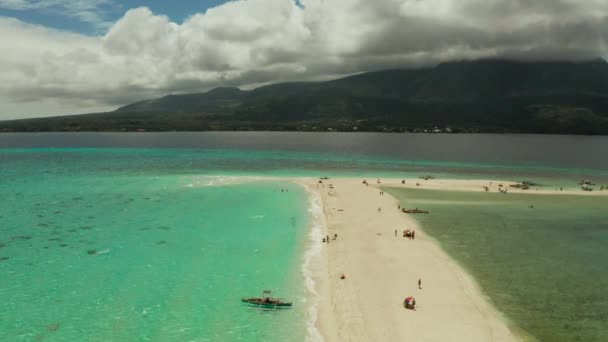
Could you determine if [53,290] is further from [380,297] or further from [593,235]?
[593,235]

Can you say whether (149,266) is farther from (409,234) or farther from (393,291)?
(409,234)

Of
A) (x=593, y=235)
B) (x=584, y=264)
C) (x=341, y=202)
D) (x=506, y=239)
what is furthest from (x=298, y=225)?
(x=593, y=235)

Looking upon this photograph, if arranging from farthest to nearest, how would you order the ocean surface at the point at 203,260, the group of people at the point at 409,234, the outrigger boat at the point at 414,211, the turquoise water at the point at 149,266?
the outrigger boat at the point at 414,211 → the group of people at the point at 409,234 → the ocean surface at the point at 203,260 → the turquoise water at the point at 149,266

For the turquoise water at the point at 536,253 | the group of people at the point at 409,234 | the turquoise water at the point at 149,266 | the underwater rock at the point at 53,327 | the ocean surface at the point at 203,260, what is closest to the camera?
the underwater rock at the point at 53,327

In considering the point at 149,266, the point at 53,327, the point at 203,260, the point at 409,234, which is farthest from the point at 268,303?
the point at 409,234

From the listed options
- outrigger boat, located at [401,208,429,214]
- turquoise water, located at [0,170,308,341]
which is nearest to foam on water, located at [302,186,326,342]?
turquoise water, located at [0,170,308,341]

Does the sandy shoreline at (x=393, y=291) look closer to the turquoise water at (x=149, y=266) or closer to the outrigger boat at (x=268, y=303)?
the outrigger boat at (x=268, y=303)

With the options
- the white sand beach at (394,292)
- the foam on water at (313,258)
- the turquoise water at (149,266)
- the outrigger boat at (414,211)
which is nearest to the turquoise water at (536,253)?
the outrigger boat at (414,211)

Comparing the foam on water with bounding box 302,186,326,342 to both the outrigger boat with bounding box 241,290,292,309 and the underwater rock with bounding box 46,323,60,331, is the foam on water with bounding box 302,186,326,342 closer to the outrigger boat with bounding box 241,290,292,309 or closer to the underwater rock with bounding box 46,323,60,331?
the outrigger boat with bounding box 241,290,292,309

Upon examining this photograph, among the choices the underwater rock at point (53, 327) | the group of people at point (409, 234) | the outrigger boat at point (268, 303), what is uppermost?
the group of people at point (409, 234)
